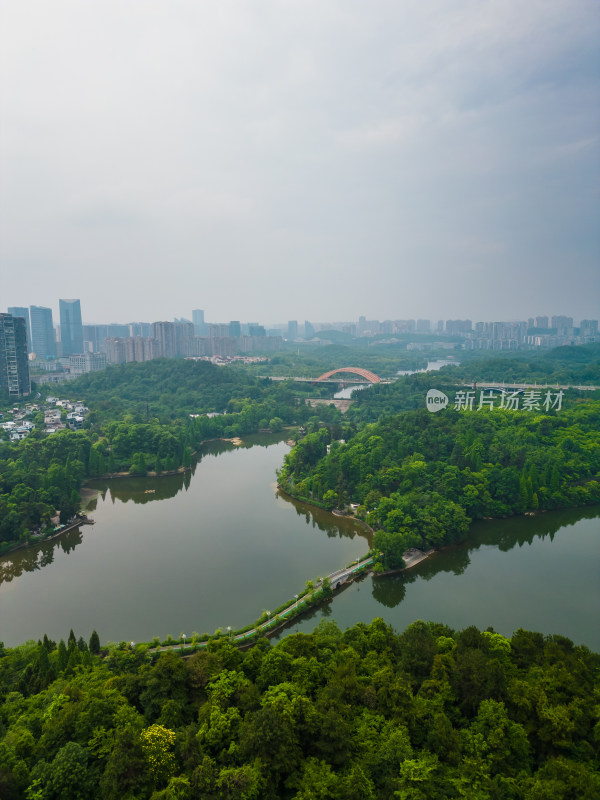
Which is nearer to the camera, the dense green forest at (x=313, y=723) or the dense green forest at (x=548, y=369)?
the dense green forest at (x=313, y=723)

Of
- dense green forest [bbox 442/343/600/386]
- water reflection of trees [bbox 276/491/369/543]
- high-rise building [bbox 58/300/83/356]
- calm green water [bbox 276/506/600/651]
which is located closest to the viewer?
calm green water [bbox 276/506/600/651]

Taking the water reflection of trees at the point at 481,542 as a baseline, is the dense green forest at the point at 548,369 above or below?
above

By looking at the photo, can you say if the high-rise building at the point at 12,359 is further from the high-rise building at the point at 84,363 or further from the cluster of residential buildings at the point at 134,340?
the high-rise building at the point at 84,363

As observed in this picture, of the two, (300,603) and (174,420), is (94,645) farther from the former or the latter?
(174,420)

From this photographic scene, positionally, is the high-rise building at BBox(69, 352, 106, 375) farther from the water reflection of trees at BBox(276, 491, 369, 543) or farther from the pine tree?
the pine tree

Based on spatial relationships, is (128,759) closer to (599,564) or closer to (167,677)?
(167,677)

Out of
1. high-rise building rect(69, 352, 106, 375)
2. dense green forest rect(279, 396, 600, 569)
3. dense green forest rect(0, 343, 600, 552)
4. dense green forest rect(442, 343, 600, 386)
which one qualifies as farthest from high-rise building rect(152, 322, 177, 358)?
dense green forest rect(279, 396, 600, 569)

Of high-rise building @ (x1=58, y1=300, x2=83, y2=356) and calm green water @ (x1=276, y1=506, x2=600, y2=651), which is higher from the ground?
high-rise building @ (x1=58, y1=300, x2=83, y2=356)

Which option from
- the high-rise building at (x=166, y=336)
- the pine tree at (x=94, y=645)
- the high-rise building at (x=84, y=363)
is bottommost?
the pine tree at (x=94, y=645)

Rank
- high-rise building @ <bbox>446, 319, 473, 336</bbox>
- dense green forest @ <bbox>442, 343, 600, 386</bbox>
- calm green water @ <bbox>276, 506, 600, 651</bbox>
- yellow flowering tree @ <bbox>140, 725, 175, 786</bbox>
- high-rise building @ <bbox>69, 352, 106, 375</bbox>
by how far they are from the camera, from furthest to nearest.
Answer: high-rise building @ <bbox>446, 319, 473, 336</bbox> → high-rise building @ <bbox>69, 352, 106, 375</bbox> → dense green forest @ <bbox>442, 343, 600, 386</bbox> → calm green water @ <bbox>276, 506, 600, 651</bbox> → yellow flowering tree @ <bbox>140, 725, 175, 786</bbox>

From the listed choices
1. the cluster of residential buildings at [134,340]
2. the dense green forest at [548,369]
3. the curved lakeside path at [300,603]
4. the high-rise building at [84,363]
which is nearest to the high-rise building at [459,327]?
the cluster of residential buildings at [134,340]
